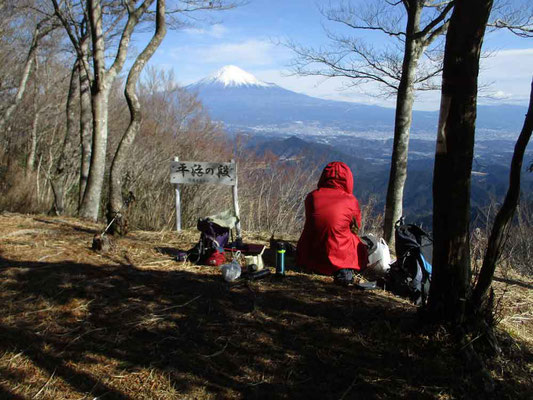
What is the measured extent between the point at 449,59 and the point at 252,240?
441 centimetres

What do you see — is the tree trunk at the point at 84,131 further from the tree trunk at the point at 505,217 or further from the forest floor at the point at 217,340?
the tree trunk at the point at 505,217

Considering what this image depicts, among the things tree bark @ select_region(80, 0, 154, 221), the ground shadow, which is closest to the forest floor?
the ground shadow

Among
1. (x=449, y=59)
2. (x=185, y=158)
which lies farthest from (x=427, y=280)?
(x=185, y=158)

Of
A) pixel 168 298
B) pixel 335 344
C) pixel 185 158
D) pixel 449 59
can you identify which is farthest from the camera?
pixel 185 158

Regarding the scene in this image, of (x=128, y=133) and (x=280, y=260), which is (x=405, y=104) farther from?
(x=128, y=133)

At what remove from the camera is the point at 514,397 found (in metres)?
2.44

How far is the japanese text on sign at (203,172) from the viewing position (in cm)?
649

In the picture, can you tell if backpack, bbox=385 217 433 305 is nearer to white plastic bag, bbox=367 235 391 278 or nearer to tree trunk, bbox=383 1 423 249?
white plastic bag, bbox=367 235 391 278

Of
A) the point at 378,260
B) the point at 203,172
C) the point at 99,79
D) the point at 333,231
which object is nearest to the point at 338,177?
the point at 333,231

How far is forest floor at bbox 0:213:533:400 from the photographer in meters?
2.54

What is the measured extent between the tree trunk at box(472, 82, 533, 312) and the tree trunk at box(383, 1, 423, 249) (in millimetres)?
4338

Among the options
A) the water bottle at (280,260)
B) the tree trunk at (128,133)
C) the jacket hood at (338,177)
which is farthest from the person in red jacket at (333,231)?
the tree trunk at (128,133)

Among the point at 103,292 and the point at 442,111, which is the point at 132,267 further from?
the point at 442,111

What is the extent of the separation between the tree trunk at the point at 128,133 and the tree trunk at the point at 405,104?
3.96 meters
